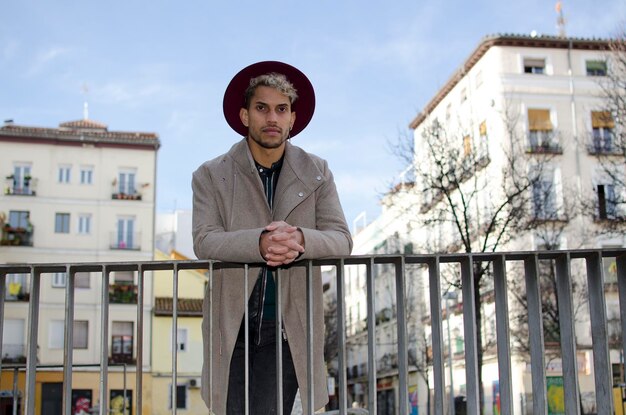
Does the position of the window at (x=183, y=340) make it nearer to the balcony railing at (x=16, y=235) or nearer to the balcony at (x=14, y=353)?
the balcony at (x=14, y=353)

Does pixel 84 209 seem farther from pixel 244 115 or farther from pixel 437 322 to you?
pixel 437 322

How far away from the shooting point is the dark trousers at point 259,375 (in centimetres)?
377

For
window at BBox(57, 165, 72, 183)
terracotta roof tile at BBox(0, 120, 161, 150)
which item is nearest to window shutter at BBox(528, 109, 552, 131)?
terracotta roof tile at BBox(0, 120, 161, 150)

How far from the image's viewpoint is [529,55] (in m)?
43.8

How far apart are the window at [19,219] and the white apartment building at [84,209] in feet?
0.18

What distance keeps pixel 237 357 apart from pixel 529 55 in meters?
42.3

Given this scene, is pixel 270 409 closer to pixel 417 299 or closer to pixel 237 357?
pixel 237 357

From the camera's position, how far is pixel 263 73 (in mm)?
4066

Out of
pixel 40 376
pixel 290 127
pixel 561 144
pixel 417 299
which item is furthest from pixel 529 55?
pixel 290 127

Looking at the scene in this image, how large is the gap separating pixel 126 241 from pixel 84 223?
2.49 meters

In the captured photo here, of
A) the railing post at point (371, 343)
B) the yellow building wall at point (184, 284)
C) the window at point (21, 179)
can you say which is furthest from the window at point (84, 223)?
the railing post at point (371, 343)

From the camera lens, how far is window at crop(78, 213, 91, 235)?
1875 inches

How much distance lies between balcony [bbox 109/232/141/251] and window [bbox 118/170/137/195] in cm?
234

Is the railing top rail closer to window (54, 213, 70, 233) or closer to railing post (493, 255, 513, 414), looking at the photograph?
railing post (493, 255, 513, 414)
